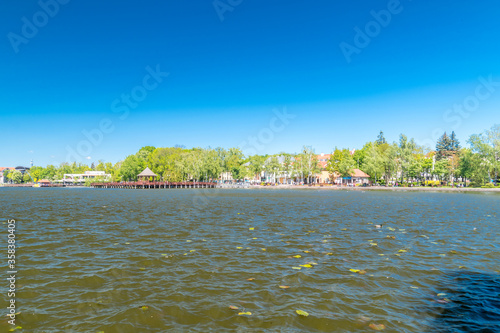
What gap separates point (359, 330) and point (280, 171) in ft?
391

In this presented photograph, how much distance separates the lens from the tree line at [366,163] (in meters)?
82.9

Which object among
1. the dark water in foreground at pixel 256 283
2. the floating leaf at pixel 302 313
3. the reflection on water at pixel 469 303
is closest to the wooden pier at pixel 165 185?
the dark water in foreground at pixel 256 283

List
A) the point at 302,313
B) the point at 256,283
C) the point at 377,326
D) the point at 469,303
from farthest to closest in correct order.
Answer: the point at 256,283, the point at 469,303, the point at 302,313, the point at 377,326

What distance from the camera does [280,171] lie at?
125 metres

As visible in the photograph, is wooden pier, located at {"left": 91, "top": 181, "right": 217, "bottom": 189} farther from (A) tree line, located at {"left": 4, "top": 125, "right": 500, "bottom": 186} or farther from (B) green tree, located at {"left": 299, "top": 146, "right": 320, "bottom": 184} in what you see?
(B) green tree, located at {"left": 299, "top": 146, "right": 320, "bottom": 184}

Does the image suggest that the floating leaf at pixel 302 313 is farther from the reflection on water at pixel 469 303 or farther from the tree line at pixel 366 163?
the tree line at pixel 366 163

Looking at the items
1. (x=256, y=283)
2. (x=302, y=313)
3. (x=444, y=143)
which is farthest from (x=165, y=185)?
(x=444, y=143)

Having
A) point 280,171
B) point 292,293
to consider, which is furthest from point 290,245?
point 280,171

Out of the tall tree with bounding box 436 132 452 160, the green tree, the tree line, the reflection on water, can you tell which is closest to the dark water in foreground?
the reflection on water

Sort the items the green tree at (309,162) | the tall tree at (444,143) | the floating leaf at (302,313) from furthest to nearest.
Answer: the tall tree at (444,143), the green tree at (309,162), the floating leaf at (302,313)

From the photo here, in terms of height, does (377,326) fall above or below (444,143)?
below

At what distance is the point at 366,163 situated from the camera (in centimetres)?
10550

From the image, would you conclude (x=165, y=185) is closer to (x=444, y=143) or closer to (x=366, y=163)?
(x=366, y=163)

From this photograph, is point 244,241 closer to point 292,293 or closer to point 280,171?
point 292,293
